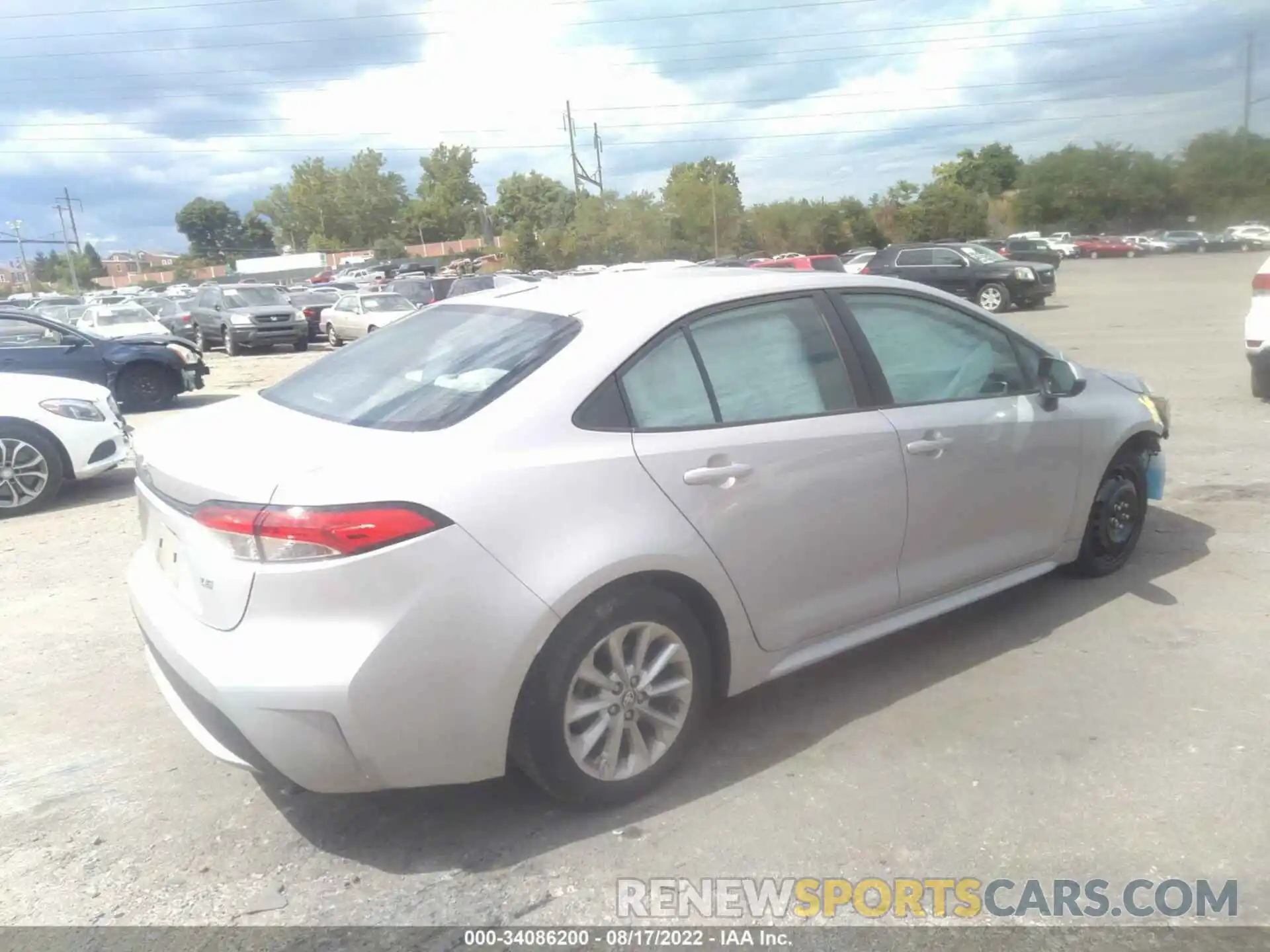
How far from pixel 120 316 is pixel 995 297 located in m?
19.9

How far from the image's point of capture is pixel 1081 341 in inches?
640

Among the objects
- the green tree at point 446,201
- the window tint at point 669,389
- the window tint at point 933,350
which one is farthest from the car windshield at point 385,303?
the green tree at point 446,201

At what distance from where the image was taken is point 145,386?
13195 mm

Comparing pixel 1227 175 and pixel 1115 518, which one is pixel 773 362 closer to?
pixel 1115 518

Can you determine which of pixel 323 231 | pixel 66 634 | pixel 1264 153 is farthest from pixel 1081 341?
pixel 323 231

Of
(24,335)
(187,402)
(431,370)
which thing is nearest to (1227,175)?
(187,402)

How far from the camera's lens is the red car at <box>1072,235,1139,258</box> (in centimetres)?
5156

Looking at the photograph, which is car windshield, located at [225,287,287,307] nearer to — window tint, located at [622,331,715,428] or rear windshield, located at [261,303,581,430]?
rear windshield, located at [261,303,581,430]

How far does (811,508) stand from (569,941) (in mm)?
1607

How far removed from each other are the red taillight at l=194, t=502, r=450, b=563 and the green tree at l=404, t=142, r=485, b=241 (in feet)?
344

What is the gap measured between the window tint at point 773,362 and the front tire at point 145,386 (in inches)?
453

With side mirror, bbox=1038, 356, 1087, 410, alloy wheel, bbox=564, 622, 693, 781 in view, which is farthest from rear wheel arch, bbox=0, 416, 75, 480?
side mirror, bbox=1038, 356, 1087, 410

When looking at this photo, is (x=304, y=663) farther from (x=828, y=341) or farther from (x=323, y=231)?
(x=323, y=231)

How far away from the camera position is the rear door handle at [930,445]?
3.80m
